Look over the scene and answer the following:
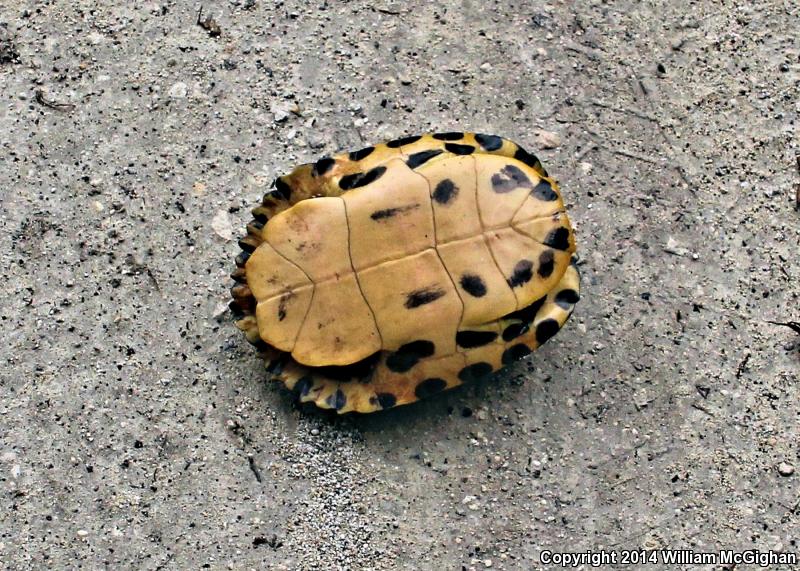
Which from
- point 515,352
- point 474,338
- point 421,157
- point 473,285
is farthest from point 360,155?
point 515,352

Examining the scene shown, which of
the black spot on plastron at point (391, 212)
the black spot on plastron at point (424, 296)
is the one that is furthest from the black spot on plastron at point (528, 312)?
the black spot on plastron at point (391, 212)

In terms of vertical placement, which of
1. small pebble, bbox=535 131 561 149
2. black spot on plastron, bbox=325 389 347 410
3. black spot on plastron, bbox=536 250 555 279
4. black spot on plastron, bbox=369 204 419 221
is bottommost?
black spot on plastron, bbox=325 389 347 410

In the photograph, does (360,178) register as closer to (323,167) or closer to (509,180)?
(323,167)

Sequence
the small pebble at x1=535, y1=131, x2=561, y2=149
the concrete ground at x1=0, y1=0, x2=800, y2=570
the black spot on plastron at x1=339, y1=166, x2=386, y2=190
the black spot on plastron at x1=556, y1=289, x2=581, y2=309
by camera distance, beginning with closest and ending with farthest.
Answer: the black spot on plastron at x1=339, y1=166, x2=386, y2=190 → the black spot on plastron at x1=556, y1=289, x2=581, y2=309 → the concrete ground at x1=0, y1=0, x2=800, y2=570 → the small pebble at x1=535, y1=131, x2=561, y2=149

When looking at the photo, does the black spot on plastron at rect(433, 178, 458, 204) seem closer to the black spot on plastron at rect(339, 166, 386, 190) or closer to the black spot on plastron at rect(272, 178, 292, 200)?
the black spot on plastron at rect(339, 166, 386, 190)

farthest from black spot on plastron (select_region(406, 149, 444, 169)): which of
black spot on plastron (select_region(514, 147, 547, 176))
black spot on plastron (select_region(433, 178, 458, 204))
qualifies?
black spot on plastron (select_region(514, 147, 547, 176))

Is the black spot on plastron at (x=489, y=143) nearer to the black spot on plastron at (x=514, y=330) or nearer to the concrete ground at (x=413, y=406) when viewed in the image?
the concrete ground at (x=413, y=406)

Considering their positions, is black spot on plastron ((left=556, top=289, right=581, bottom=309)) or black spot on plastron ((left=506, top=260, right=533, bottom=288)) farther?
black spot on plastron ((left=556, top=289, right=581, bottom=309))
